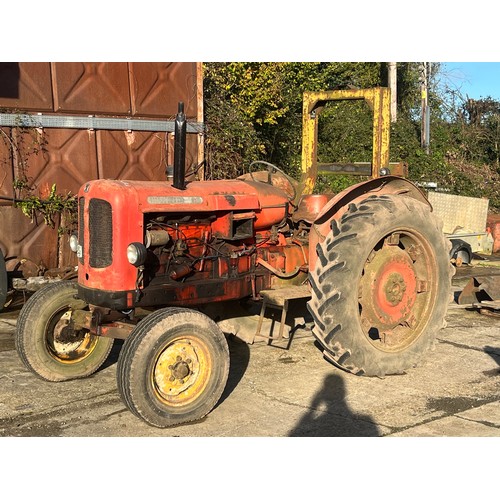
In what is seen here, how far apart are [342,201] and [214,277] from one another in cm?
122

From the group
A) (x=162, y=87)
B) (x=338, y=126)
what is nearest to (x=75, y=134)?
(x=162, y=87)

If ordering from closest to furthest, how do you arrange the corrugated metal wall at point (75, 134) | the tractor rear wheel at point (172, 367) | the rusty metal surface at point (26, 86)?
the tractor rear wheel at point (172, 367)
the rusty metal surface at point (26, 86)
the corrugated metal wall at point (75, 134)

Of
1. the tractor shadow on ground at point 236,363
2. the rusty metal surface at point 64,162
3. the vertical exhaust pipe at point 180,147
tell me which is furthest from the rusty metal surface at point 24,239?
the vertical exhaust pipe at point 180,147

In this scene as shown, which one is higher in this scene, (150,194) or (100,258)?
(150,194)

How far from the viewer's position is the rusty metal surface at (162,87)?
9.80 metres

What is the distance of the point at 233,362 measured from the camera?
5633mm

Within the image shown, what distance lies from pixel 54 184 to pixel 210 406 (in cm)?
577

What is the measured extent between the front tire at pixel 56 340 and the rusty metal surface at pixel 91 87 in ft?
15.7

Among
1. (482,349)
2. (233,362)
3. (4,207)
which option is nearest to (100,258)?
(233,362)

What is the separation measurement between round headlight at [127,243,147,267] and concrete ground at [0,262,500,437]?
1043mm

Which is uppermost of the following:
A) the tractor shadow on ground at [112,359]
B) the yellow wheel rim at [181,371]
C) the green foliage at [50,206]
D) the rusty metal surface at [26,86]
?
the rusty metal surface at [26,86]

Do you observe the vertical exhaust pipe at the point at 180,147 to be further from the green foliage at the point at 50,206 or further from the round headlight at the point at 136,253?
the green foliage at the point at 50,206

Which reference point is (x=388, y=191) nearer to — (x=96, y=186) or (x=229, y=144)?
(x=96, y=186)

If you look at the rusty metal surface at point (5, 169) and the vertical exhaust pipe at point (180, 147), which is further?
the rusty metal surface at point (5, 169)
